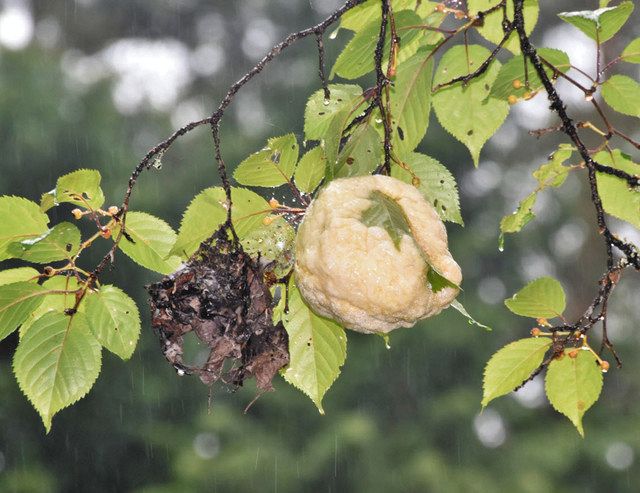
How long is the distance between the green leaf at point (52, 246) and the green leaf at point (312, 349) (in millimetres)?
200

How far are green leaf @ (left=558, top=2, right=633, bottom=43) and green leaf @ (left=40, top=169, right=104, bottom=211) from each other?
0.44m

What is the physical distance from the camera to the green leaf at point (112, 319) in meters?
0.75

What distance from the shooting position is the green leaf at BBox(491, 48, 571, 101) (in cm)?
77

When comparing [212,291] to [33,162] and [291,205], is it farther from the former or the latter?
[33,162]

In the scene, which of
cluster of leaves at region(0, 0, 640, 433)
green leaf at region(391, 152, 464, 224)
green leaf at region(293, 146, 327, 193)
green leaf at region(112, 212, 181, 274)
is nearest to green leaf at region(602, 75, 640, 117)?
cluster of leaves at region(0, 0, 640, 433)

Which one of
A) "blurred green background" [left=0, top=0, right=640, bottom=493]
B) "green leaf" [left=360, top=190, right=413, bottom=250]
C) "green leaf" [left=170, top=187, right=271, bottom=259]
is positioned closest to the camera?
"green leaf" [left=360, top=190, right=413, bottom=250]

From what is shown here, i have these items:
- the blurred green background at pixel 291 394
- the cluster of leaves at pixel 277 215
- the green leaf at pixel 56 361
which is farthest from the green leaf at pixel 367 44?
the blurred green background at pixel 291 394

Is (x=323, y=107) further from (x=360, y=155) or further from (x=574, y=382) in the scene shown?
(x=574, y=382)

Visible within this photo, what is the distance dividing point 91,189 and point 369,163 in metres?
0.26

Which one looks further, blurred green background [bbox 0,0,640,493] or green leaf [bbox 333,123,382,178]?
blurred green background [bbox 0,0,640,493]

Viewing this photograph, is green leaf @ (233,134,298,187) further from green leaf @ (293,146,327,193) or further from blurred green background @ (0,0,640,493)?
blurred green background @ (0,0,640,493)

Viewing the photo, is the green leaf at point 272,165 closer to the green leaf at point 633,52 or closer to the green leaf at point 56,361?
the green leaf at point 56,361

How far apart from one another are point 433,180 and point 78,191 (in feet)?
1.04

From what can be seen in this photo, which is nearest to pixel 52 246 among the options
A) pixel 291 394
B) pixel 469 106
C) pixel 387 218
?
pixel 387 218
